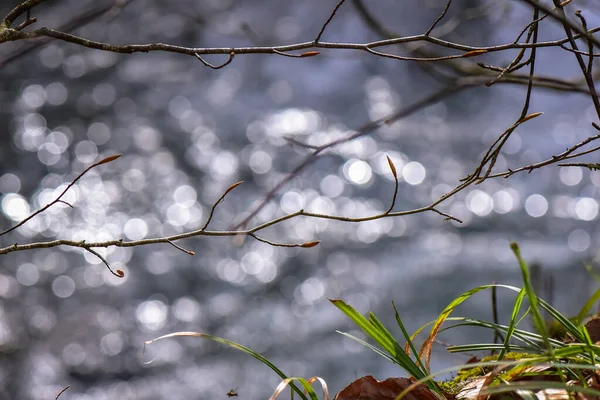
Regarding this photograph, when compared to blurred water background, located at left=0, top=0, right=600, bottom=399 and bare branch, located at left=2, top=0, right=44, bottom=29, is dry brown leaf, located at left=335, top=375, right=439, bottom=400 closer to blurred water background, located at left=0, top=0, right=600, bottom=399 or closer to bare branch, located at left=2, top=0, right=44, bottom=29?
bare branch, located at left=2, top=0, right=44, bottom=29

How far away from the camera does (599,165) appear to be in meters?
1.13

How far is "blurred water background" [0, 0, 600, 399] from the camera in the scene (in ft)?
11.8

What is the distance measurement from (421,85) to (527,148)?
56.4 inches

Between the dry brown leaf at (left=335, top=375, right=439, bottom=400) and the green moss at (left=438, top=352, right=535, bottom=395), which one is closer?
the dry brown leaf at (left=335, top=375, right=439, bottom=400)

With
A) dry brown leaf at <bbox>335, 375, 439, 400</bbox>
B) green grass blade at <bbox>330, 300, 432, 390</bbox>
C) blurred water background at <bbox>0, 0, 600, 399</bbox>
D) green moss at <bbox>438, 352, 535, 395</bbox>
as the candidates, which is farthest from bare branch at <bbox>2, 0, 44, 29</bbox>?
blurred water background at <bbox>0, 0, 600, 399</bbox>

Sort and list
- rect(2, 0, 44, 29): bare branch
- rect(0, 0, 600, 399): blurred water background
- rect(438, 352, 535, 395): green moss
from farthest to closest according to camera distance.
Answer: rect(0, 0, 600, 399): blurred water background
rect(438, 352, 535, 395): green moss
rect(2, 0, 44, 29): bare branch

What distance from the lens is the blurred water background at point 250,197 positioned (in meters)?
3.59

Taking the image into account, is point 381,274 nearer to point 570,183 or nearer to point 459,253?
point 459,253

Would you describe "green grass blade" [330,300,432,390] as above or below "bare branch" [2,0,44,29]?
below

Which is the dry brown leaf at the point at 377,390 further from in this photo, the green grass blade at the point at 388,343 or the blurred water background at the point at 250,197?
the blurred water background at the point at 250,197

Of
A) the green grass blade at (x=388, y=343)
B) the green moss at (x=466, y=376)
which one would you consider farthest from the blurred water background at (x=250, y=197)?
the green grass blade at (x=388, y=343)

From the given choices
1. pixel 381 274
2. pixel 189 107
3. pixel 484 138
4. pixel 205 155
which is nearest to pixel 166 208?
pixel 205 155

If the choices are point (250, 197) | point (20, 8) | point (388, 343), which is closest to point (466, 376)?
point (388, 343)

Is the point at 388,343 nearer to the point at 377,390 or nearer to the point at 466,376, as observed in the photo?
the point at 377,390
